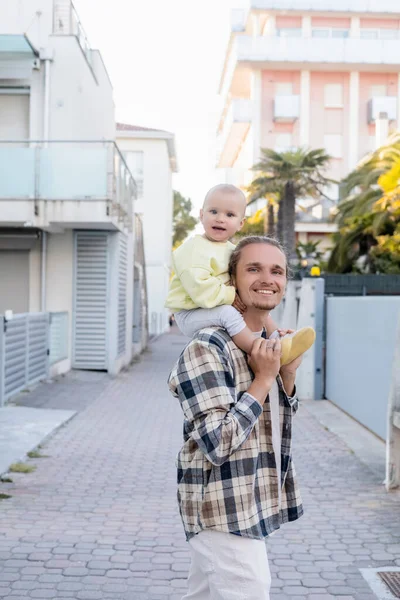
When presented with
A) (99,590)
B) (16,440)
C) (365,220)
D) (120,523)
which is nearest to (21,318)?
(16,440)

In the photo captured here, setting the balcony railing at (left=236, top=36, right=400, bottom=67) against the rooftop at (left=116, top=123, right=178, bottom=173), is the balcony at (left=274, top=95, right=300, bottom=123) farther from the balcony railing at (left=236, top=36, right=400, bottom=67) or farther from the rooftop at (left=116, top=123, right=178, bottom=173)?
the rooftop at (left=116, top=123, right=178, bottom=173)

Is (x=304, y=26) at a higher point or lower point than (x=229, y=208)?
higher

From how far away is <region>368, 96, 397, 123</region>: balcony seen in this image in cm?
5453

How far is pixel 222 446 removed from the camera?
2605mm

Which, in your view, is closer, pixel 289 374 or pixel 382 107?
pixel 289 374

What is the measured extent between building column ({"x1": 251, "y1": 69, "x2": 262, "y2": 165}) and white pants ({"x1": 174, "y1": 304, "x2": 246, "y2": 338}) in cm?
5194

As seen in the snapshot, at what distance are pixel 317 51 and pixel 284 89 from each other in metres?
3.29

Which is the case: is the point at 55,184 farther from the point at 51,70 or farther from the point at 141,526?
the point at 141,526

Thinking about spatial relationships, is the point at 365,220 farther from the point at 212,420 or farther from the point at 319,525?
the point at 212,420

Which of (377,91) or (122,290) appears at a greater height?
(377,91)

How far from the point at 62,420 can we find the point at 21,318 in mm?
3148

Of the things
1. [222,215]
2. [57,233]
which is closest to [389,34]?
[57,233]

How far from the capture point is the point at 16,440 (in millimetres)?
9344

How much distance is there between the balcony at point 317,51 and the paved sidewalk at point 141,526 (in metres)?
47.8
